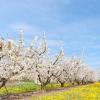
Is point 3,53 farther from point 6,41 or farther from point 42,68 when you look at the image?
point 42,68

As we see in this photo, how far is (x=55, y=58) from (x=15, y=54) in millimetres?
15088

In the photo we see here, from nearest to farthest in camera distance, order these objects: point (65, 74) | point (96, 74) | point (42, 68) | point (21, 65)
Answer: point (21, 65) < point (42, 68) < point (65, 74) < point (96, 74)

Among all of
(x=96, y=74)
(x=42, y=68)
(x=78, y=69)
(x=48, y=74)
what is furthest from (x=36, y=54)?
(x=96, y=74)

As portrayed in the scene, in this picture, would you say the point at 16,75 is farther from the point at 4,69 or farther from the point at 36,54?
the point at 36,54

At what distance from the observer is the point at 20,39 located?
3369 cm

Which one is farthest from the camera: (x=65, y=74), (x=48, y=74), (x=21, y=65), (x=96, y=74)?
(x=96, y=74)

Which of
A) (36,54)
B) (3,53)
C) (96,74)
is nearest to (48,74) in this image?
(36,54)

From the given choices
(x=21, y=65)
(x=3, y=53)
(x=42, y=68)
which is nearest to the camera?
(x=3, y=53)

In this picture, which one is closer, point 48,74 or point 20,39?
point 20,39

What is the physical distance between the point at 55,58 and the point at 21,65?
14.3m

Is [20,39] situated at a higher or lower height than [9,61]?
higher

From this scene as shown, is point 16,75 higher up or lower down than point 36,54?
lower down

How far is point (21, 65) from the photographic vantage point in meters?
33.6

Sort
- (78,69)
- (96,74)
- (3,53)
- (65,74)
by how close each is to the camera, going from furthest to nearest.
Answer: (96,74)
(78,69)
(65,74)
(3,53)
